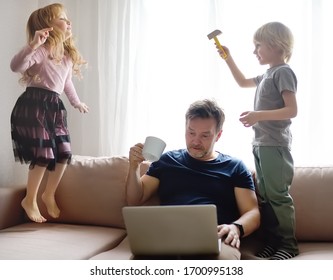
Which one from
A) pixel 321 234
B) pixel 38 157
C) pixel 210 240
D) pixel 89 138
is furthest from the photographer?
pixel 89 138

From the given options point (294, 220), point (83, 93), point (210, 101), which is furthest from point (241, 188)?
point (83, 93)

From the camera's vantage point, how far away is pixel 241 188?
53.9 inches

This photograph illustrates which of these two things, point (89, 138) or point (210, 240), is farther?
point (89, 138)

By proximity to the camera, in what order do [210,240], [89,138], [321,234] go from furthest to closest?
[89,138] < [321,234] < [210,240]

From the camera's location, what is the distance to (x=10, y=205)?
144 centimetres

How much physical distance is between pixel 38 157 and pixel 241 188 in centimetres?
68

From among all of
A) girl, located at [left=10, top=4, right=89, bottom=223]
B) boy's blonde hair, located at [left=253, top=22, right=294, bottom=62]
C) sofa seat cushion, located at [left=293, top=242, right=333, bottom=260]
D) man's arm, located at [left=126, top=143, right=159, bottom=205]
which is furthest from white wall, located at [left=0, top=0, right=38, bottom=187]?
sofa seat cushion, located at [left=293, top=242, right=333, bottom=260]

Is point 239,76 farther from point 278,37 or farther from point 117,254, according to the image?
point 117,254

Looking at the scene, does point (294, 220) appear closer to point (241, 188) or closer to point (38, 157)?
point (241, 188)

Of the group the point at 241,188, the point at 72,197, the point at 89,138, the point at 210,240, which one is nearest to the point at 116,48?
the point at 89,138

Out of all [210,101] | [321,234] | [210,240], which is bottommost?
A: [321,234]

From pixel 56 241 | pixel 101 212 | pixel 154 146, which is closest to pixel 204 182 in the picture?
pixel 154 146
